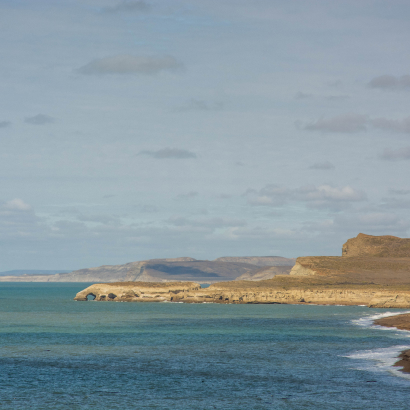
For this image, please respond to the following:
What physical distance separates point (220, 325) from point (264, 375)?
41704mm

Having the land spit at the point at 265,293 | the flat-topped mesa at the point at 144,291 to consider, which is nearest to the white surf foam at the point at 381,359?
the land spit at the point at 265,293

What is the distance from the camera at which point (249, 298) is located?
147875 millimetres

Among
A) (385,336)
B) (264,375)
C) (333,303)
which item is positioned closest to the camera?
(264,375)

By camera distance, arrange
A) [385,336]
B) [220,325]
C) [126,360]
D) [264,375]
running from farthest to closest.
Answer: [220,325], [385,336], [126,360], [264,375]

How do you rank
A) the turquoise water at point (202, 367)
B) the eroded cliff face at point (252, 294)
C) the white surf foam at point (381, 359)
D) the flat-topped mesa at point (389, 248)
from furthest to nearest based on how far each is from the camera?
1. the flat-topped mesa at point (389, 248)
2. the eroded cliff face at point (252, 294)
3. the white surf foam at point (381, 359)
4. the turquoise water at point (202, 367)

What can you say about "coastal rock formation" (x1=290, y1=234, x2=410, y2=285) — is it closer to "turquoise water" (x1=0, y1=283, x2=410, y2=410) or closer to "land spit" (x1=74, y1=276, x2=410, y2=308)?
"land spit" (x1=74, y1=276, x2=410, y2=308)

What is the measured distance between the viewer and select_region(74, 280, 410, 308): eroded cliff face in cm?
13075

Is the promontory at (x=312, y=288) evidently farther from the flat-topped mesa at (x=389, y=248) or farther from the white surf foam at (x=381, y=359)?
the white surf foam at (x=381, y=359)

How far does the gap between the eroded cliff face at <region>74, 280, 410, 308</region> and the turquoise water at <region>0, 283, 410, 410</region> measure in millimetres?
48308

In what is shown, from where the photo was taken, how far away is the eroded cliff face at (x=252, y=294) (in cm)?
13075

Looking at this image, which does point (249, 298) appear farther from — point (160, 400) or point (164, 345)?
point (160, 400)

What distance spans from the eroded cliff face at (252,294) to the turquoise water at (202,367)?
1902 inches

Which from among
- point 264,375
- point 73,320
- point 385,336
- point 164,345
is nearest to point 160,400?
point 264,375

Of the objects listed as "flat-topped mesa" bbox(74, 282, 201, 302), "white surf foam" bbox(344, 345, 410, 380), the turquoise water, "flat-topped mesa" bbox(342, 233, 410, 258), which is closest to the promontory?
"flat-topped mesa" bbox(74, 282, 201, 302)
